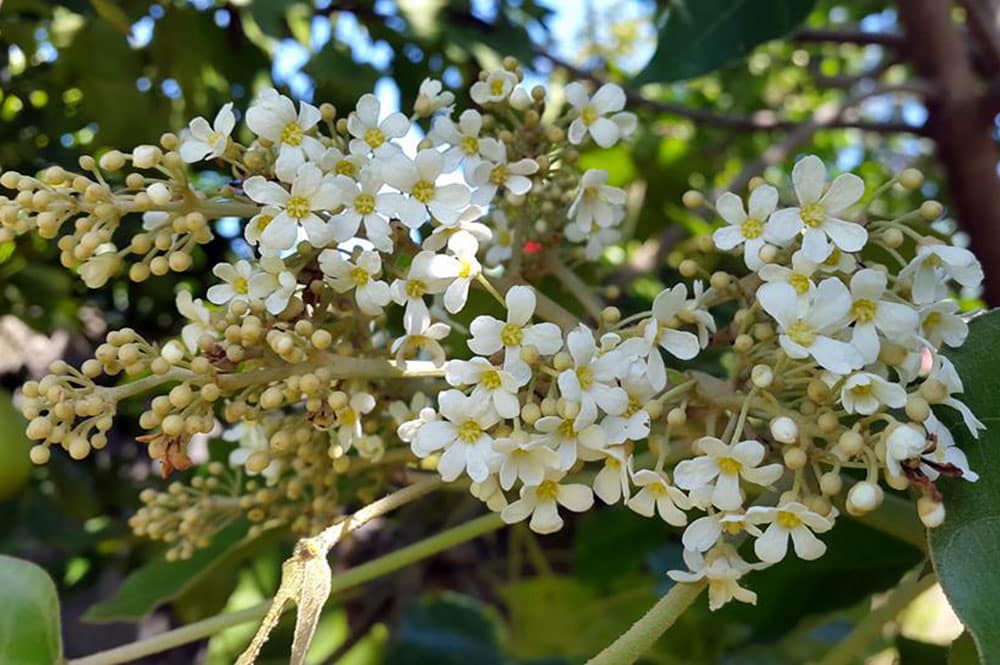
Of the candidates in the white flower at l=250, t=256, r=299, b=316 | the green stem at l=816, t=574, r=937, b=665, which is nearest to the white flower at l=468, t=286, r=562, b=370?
the white flower at l=250, t=256, r=299, b=316

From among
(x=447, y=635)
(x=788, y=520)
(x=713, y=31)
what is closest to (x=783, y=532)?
(x=788, y=520)

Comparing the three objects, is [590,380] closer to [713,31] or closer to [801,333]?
[801,333]

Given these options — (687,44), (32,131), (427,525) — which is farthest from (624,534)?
(32,131)

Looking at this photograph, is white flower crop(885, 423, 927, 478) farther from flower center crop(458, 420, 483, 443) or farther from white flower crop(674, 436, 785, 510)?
flower center crop(458, 420, 483, 443)

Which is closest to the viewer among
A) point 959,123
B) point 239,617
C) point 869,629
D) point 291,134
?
point 291,134

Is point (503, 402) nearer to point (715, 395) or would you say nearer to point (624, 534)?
point (715, 395)

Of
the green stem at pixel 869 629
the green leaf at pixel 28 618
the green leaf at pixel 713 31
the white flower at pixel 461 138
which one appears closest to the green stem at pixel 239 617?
the green leaf at pixel 28 618

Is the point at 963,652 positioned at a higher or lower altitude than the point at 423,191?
lower
